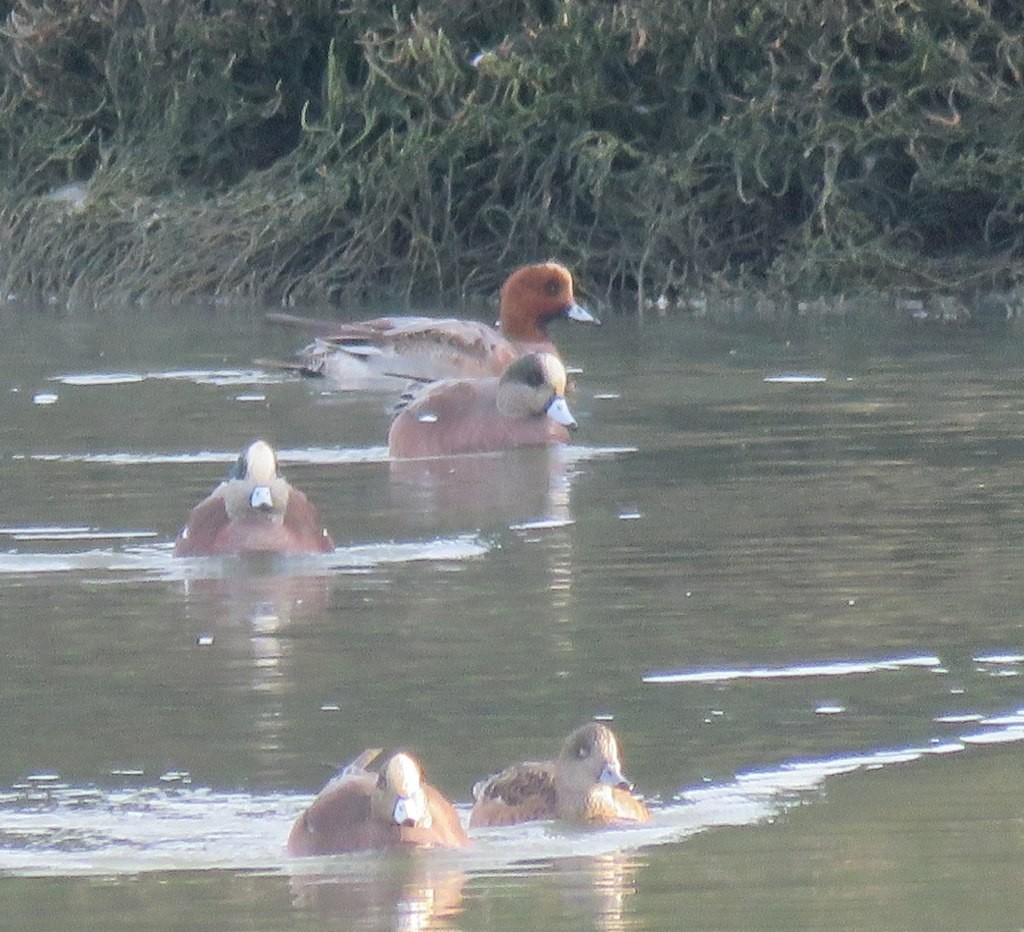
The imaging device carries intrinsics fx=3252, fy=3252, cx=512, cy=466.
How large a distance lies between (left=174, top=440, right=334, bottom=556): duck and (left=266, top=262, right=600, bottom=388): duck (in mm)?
5781

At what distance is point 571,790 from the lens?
21.5ft

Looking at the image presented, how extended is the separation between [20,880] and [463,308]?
16255 mm

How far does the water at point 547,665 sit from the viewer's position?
624 cm

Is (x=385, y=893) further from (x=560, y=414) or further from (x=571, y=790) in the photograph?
(x=560, y=414)

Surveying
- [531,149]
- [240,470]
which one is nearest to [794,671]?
[240,470]

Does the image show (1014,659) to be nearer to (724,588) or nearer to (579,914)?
(724,588)

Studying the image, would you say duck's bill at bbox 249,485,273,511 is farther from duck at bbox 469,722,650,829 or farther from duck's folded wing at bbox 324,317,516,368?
duck's folded wing at bbox 324,317,516,368

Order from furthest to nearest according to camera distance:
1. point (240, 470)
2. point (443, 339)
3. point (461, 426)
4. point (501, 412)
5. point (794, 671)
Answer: point (443, 339)
point (501, 412)
point (461, 426)
point (240, 470)
point (794, 671)

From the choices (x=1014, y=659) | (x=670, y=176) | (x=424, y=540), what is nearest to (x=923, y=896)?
(x=1014, y=659)

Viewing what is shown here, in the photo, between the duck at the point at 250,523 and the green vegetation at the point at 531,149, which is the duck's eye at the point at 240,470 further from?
the green vegetation at the point at 531,149

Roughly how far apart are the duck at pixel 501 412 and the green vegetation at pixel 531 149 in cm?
790

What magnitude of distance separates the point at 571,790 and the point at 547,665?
162 cm

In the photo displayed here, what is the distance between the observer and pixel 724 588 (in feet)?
30.6

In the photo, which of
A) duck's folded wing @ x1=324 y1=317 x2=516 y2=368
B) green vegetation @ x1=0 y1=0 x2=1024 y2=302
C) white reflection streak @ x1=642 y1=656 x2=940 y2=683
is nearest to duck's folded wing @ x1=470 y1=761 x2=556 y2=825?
white reflection streak @ x1=642 y1=656 x2=940 y2=683
